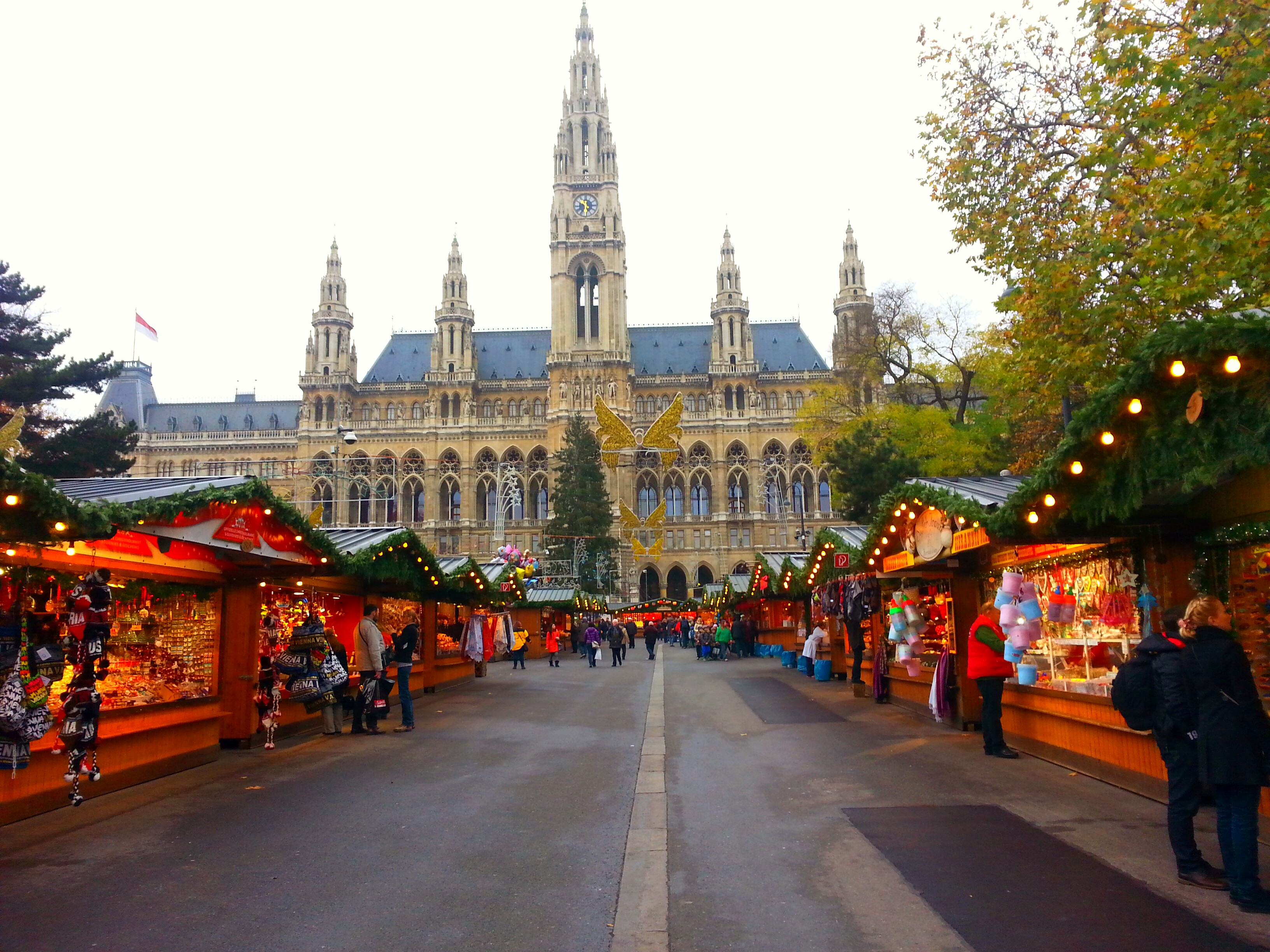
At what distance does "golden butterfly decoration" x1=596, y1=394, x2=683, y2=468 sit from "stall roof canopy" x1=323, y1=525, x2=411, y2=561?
652 inches

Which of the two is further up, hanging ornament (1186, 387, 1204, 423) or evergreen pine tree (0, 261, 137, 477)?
evergreen pine tree (0, 261, 137, 477)

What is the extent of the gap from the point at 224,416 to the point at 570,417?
34216 millimetres

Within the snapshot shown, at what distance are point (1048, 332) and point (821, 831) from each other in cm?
1049

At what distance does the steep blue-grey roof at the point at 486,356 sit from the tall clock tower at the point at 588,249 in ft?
23.6

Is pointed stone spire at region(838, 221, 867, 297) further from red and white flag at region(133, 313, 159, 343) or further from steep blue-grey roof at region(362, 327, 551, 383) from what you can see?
red and white flag at region(133, 313, 159, 343)

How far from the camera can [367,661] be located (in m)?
12.8

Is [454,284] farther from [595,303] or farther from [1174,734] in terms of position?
[1174,734]

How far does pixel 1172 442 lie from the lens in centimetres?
608

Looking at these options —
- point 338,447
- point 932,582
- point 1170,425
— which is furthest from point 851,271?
point 1170,425

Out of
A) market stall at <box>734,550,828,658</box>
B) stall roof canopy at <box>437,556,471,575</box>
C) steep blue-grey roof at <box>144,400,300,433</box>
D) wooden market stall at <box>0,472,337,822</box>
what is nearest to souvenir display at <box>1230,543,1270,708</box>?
wooden market stall at <box>0,472,337,822</box>

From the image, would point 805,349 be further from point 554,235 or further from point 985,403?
point 985,403

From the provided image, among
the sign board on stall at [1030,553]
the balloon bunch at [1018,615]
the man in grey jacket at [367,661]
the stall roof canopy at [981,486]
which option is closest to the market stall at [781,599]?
the stall roof canopy at [981,486]

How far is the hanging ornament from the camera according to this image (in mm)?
5738

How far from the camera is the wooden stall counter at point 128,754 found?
23.7ft
